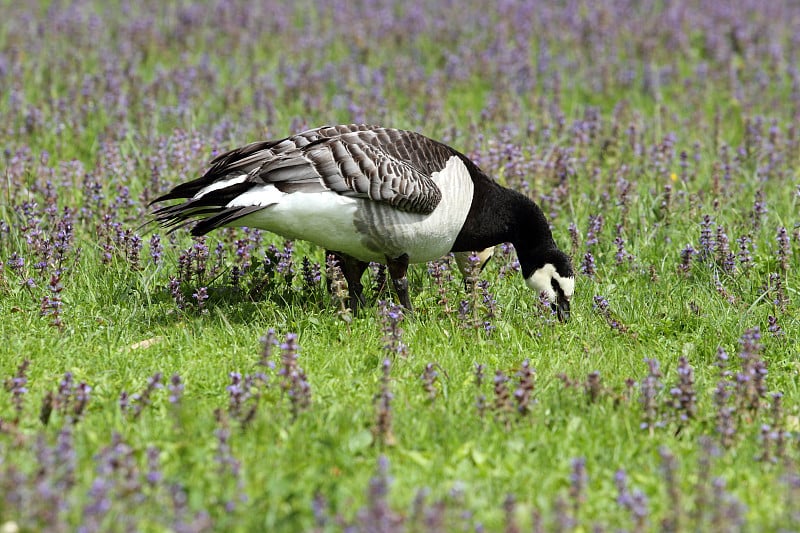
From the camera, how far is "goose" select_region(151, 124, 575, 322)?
5.84 meters

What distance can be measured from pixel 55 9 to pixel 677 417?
11.2 m

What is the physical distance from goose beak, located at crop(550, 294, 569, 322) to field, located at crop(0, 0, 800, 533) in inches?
2.8

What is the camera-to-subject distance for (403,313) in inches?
247

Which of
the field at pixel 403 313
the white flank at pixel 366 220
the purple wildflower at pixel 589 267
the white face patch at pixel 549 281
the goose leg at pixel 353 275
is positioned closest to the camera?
the field at pixel 403 313

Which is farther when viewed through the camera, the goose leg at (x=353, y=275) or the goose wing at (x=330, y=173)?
the goose leg at (x=353, y=275)

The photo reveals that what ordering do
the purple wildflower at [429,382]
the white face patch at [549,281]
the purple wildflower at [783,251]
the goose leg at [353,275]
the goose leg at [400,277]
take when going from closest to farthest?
1. the purple wildflower at [429,382]
2. the goose leg at [400,277]
3. the white face patch at [549,281]
4. the goose leg at [353,275]
5. the purple wildflower at [783,251]

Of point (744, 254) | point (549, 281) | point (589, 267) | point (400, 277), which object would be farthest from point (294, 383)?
point (744, 254)

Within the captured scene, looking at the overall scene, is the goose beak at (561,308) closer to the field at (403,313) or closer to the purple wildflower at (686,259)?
the field at (403,313)

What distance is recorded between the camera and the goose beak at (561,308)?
6203mm

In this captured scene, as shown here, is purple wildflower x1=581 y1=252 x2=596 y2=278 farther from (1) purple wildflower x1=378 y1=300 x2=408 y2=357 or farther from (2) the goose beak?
(1) purple wildflower x1=378 y1=300 x2=408 y2=357

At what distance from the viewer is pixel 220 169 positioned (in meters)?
6.09

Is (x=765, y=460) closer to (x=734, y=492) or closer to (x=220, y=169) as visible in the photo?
(x=734, y=492)

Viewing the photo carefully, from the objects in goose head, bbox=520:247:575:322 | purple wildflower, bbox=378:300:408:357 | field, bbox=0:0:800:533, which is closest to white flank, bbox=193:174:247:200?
field, bbox=0:0:800:533

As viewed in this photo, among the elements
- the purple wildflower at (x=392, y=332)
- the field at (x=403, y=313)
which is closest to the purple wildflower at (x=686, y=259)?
the field at (x=403, y=313)
